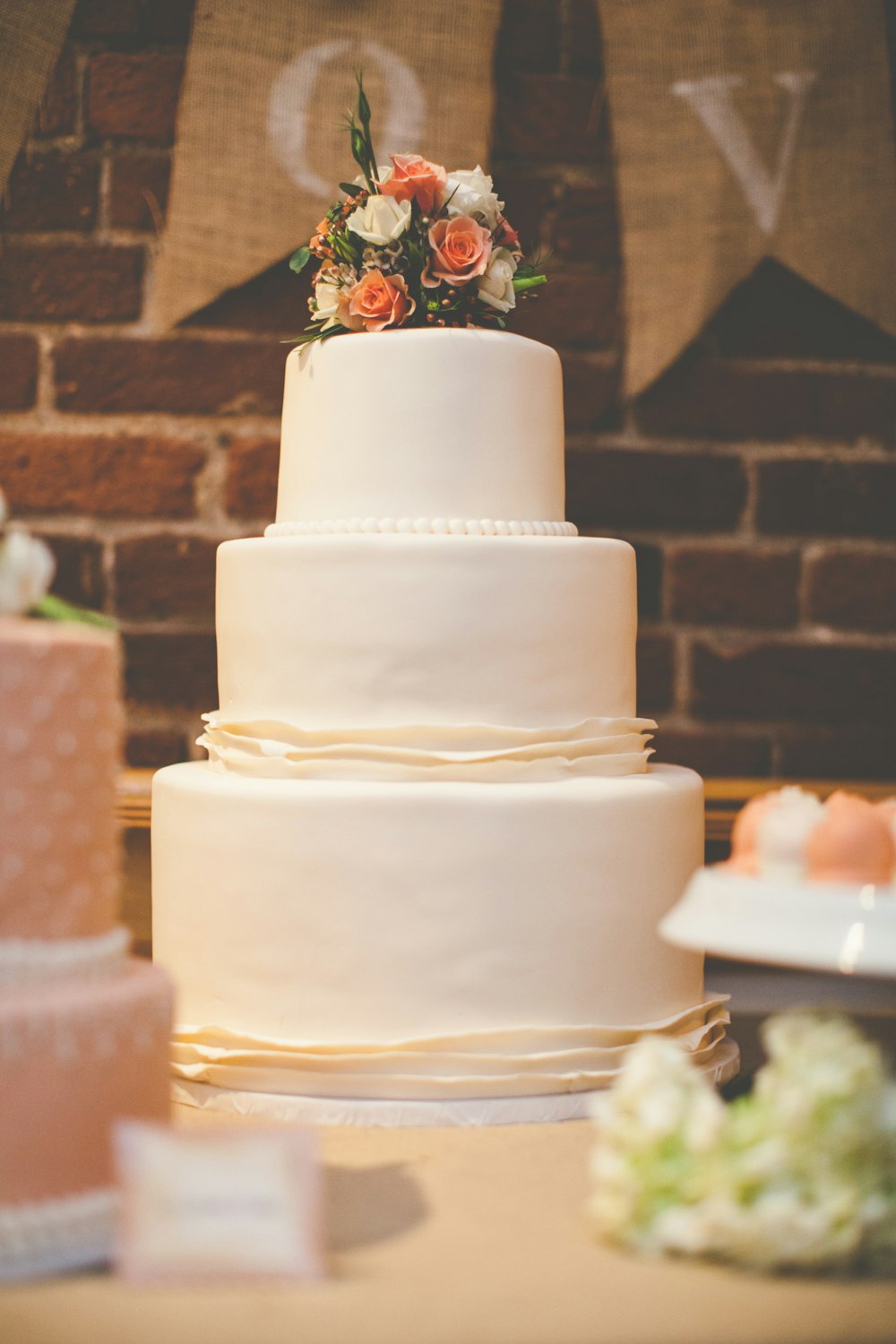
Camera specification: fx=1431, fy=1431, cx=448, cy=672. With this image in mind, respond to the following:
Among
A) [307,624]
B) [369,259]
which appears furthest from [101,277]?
[307,624]

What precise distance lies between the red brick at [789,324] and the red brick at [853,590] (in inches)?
12.3

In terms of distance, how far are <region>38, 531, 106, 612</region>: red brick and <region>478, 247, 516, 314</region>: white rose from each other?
2.51ft

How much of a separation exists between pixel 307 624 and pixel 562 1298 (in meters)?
0.81

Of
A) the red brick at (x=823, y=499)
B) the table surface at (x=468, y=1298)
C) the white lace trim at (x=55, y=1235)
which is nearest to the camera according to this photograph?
the table surface at (x=468, y=1298)

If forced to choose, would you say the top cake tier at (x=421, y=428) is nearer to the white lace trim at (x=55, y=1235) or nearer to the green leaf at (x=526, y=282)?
the green leaf at (x=526, y=282)

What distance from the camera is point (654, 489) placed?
7.19 ft

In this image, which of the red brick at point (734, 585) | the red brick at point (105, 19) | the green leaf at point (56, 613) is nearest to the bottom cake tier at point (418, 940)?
the green leaf at point (56, 613)

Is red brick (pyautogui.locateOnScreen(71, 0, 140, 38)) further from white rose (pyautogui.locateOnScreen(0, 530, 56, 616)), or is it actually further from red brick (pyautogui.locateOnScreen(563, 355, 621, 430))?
white rose (pyautogui.locateOnScreen(0, 530, 56, 616))

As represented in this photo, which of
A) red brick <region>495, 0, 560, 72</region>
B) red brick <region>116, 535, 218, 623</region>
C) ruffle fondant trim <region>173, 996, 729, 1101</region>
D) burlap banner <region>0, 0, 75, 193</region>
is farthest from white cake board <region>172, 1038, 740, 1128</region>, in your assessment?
red brick <region>495, 0, 560, 72</region>

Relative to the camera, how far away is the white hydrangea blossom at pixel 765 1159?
1054 millimetres

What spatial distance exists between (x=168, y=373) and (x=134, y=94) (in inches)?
16.8

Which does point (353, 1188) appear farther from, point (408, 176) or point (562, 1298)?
point (408, 176)

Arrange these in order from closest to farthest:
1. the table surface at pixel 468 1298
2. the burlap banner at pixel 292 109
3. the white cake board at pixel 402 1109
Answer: the table surface at pixel 468 1298 → the white cake board at pixel 402 1109 → the burlap banner at pixel 292 109

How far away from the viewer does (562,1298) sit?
103 centimetres
